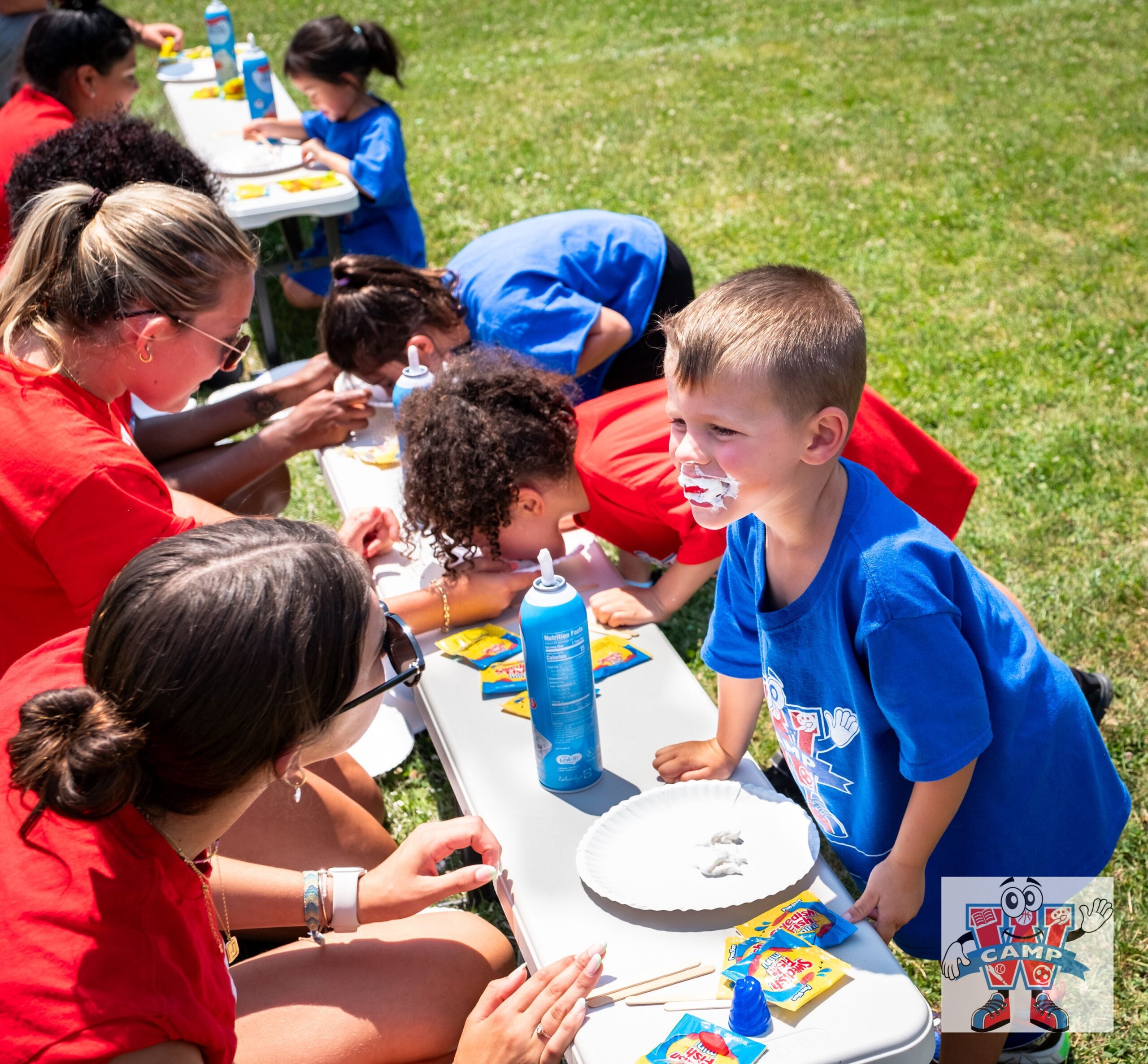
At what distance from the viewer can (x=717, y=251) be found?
249 inches

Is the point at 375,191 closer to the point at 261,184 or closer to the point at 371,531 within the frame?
the point at 261,184

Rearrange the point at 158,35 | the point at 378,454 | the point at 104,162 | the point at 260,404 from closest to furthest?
the point at 104,162 → the point at 378,454 → the point at 260,404 → the point at 158,35

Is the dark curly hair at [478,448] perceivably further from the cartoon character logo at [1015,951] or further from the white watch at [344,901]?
the cartoon character logo at [1015,951]

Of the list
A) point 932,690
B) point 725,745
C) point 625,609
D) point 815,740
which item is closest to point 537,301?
point 625,609

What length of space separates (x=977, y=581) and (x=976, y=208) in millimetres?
5414

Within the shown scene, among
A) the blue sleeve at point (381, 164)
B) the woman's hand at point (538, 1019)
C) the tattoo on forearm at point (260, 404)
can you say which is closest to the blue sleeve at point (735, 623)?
the woman's hand at point (538, 1019)

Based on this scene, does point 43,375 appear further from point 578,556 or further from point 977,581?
point 977,581

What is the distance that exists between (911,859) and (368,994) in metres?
1.01

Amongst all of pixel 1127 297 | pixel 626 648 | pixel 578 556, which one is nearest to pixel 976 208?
pixel 1127 297

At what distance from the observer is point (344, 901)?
2057 millimetres

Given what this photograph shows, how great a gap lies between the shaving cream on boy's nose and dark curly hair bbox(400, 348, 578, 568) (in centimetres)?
101

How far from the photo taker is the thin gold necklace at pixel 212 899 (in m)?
1.53

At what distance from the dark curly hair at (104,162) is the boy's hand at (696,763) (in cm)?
219

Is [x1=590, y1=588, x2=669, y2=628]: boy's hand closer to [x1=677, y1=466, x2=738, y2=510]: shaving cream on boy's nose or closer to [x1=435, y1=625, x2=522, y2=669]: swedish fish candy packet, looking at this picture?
[x1=435, y1=625, x2=522, y2=669]: swedish fish candy packet
